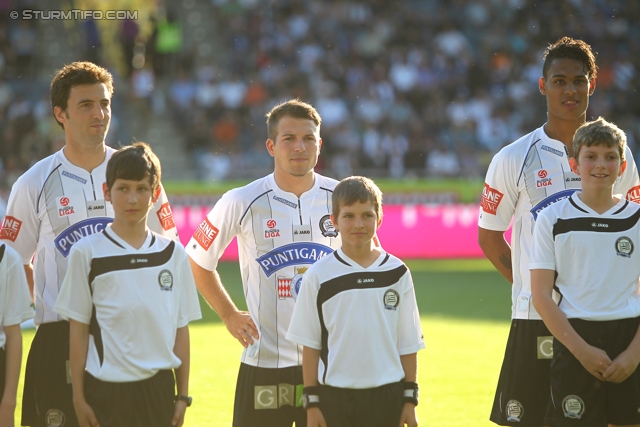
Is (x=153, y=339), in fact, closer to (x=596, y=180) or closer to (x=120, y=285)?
(x=120, y=285)

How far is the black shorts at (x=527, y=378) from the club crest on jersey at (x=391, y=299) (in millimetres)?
1126

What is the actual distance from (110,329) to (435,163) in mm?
17933

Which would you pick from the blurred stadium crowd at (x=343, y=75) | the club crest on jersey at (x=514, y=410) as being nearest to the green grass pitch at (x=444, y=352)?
the club crest on jersey at (x=514, y=410)

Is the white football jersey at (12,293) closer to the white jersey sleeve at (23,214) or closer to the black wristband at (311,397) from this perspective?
the white jersey sleeve at (23,214)

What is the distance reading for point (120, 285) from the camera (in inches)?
161

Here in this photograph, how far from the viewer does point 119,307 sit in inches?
160

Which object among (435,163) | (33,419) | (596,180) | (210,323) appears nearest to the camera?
(596,180)

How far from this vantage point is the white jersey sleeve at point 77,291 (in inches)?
161

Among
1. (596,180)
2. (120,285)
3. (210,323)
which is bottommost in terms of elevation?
(210,323)

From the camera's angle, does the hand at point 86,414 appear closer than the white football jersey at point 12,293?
Yes

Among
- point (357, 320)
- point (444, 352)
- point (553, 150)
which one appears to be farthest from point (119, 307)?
point (444, 352)

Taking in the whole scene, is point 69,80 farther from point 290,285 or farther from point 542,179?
point 542,179

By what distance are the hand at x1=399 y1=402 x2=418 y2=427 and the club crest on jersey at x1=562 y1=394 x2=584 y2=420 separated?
83cm

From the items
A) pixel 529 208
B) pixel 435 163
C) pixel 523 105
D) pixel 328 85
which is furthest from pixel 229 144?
pixel 529 208
